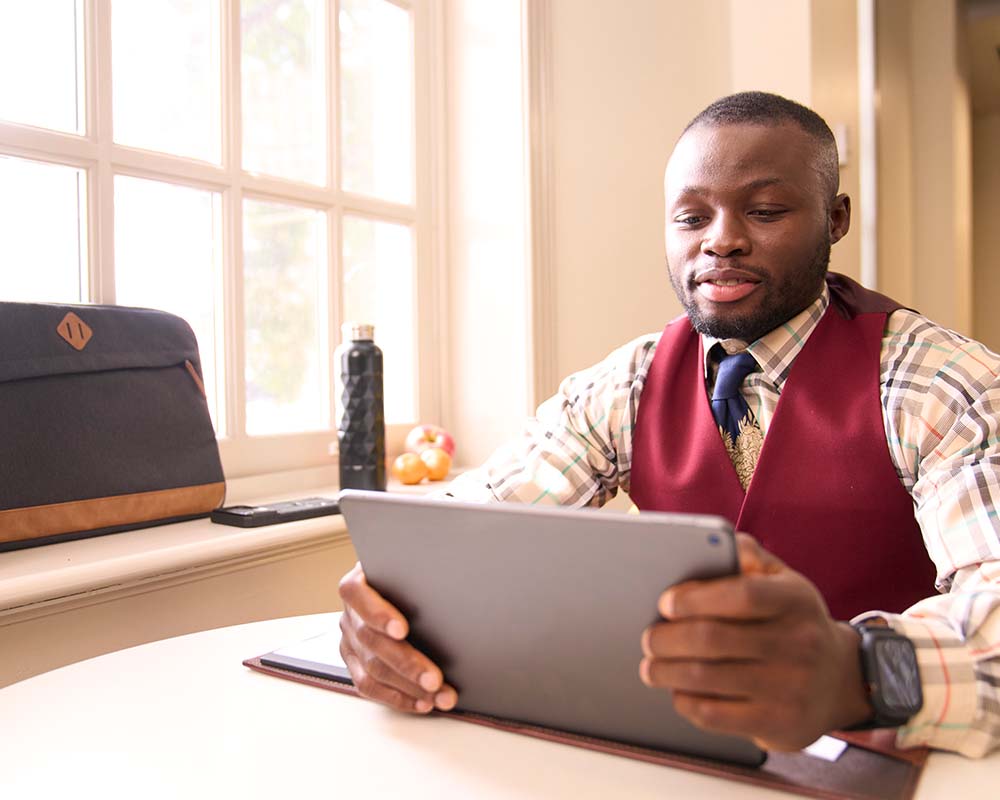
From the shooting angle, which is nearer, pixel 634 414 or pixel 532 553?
pixel 532 553

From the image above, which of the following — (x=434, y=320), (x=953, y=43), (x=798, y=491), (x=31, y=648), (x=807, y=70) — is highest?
(x=953, y=43)

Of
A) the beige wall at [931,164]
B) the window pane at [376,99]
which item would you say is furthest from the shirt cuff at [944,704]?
the beige wall at [931,164]

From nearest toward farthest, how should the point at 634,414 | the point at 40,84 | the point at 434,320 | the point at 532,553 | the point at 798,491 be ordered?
the point at 532,553, the point at 798,491, the point at 634,414, the point at 40,84, the point at 434,320

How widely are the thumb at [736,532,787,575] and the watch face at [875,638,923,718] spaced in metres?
0.13

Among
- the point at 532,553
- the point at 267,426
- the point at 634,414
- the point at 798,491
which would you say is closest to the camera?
the point at 532,553

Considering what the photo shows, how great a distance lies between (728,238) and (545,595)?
0.63 meters

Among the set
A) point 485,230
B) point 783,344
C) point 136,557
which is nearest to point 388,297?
point 485,230

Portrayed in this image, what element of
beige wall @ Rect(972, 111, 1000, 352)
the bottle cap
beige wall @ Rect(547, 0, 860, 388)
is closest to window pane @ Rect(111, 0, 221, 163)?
the bottle cap

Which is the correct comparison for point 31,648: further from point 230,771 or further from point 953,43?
point 953,43

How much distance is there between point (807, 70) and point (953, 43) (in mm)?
1933

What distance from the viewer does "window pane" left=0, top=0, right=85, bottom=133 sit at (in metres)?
1.36

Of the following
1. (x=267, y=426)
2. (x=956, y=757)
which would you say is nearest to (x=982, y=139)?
(x=267, y=426)

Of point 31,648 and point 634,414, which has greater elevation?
point 634,414

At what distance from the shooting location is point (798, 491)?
1.05m
